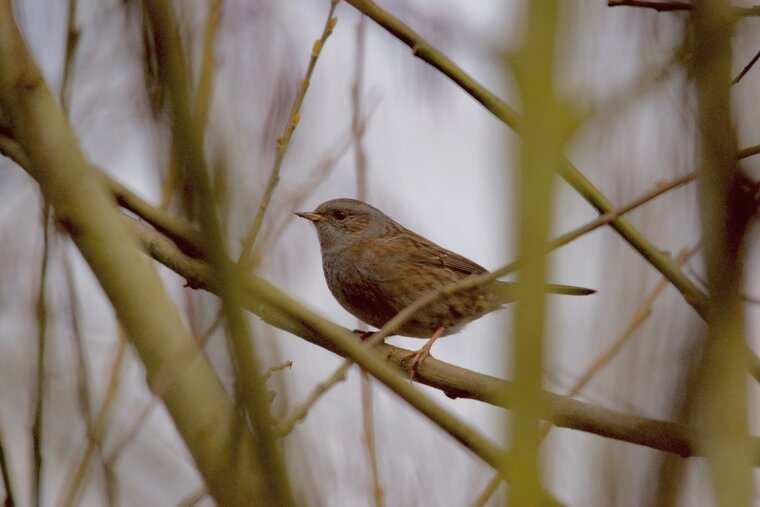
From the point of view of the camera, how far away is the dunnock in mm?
5594

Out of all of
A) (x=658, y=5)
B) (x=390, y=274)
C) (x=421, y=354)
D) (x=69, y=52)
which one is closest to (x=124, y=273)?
(x=69, y=52)

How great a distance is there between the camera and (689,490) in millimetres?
1340

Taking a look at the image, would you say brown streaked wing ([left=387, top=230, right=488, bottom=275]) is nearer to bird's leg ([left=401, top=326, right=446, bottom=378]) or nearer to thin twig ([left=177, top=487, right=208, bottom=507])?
bird's leg ([left=401, top=326, right=446, bottom=378])

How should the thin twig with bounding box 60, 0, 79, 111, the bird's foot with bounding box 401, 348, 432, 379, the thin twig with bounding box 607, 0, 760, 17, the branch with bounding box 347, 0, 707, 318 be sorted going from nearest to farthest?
the thin twig with bounding box 607, 0, 760, 17 → the thin twig with bounding box 60, 0, 79, 111 → the branch with bounding box 347, 0, 707, 318 → the bird's foot with bounding box 401, 348, 432, 379

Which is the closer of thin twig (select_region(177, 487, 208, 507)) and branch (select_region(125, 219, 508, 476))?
branch (select_region(125, 219, 508, 476))

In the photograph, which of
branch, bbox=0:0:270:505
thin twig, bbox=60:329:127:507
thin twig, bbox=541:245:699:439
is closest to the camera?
branch, bbox=0:0:270:505

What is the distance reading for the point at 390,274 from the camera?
5.69 metres

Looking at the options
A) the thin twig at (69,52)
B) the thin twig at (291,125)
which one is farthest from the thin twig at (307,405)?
the thin twig at (69,52)

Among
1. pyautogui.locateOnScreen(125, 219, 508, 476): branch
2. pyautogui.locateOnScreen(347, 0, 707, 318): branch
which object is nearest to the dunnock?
pyautogui.locateOnScreen(347, 0, 707, 318): branch

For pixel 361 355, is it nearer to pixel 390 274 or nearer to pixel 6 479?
pixel 6 479

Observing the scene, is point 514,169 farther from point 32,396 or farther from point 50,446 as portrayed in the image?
point 50,446

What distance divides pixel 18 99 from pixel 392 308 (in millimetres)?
3238

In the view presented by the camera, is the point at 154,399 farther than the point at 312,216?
No

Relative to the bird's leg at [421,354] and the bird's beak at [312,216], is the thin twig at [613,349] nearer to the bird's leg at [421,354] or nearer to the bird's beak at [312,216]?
the bird's leg at [421,354]
